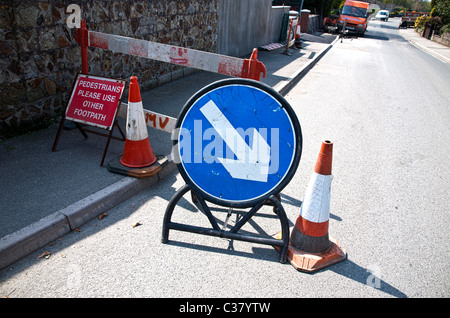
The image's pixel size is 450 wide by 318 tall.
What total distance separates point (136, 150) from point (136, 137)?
0.53 ft

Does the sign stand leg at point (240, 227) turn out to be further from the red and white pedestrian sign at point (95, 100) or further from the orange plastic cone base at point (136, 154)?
the red and white pedestrian sign at point (95, 100)

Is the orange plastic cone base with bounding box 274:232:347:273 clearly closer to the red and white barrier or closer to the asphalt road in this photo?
the asphalt road

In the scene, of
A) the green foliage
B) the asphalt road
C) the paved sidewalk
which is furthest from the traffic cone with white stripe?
the green foliage

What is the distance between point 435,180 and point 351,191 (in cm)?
141

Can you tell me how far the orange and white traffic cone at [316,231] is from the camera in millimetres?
2826

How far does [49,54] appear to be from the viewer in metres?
4.92

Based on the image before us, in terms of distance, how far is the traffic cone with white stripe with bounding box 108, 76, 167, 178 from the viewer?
3.78m

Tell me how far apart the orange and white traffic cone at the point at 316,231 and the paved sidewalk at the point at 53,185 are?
1938 millimetres

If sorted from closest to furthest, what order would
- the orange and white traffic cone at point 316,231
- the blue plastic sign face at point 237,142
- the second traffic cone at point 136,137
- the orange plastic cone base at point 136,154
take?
the blue plastic sign face at point 237,142
the orange and white traffic cone at point 316,231
the second traffic cone at point 136,137
the orange plastic cone base at point 136,154

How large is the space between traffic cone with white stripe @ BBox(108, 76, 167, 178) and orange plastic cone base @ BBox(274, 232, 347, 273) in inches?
74.3

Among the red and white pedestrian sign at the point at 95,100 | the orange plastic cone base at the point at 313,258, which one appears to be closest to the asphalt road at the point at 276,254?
the orange plastic cone base at the point at 313,258

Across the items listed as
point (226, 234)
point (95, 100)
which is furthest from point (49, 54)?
point (226, 234)

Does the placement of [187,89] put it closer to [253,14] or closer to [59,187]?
[59,187]
